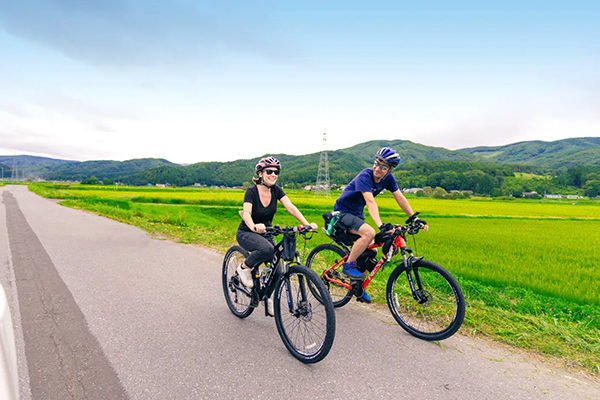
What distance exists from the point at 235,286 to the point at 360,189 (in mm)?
2272

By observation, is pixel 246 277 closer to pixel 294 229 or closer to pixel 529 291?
pixel 294 229

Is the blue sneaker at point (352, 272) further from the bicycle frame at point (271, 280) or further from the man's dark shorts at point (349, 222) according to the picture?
the bicycle frame at point (271, 280)

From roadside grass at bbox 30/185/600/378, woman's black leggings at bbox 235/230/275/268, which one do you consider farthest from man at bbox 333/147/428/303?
woman's black leggings at bbox 235/230/275/268

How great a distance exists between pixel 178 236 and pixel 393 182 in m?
8.77

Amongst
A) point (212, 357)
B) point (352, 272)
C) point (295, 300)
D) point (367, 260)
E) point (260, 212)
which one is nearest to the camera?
point (212, 357)

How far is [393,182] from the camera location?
4.64m

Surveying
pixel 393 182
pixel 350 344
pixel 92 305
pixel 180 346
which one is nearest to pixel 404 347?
pixel 350 344

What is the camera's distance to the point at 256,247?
3871 millimetres

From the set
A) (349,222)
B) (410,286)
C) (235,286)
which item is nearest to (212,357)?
(235,286)

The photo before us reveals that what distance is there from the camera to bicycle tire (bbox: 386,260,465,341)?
11.9 feet

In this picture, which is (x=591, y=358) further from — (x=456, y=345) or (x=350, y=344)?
(x=350, y=344)

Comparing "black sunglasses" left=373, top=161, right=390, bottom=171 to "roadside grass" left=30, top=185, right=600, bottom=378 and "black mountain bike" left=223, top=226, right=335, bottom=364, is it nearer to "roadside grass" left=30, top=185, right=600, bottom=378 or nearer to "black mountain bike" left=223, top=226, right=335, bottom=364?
"black mountain bike" left=223, top=226, right=335, bottom=364

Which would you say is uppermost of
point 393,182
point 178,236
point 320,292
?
point 393,182

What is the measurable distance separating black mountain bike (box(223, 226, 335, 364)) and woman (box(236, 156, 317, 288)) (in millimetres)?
128
